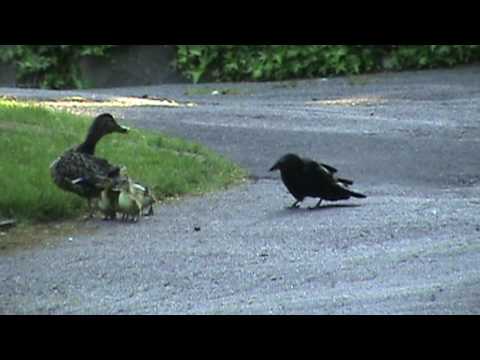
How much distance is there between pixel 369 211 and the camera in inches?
439

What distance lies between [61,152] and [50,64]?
39.2ft

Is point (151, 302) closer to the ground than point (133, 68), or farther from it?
farther from it

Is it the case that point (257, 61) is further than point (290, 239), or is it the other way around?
point (257, 61)

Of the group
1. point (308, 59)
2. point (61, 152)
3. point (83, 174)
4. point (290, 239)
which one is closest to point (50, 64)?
point (308, 59)

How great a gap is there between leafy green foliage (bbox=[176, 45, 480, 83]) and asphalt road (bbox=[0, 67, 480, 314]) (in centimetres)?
584

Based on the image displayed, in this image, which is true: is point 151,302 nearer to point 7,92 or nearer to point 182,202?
point 182,202

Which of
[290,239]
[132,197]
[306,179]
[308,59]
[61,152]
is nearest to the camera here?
[290,239]

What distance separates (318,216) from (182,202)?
152 centimetres

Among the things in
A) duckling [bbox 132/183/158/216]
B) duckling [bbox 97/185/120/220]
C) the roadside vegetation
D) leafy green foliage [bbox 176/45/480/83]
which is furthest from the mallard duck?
leafy green foliage [bbox 176/45/480/83]

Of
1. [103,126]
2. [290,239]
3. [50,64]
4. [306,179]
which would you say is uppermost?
[103,126]

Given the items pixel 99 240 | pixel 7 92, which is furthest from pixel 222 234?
pixel 7 92

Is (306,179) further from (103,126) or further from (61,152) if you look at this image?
(61,152)

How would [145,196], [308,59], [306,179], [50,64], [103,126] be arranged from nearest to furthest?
[145,196] → [306,179] → [103,126] → [308,59] → [50,64]

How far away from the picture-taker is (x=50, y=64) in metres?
24.3
